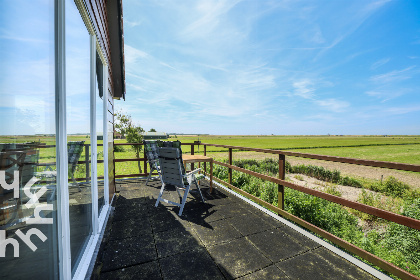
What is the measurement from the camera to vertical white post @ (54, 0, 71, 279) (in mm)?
1182

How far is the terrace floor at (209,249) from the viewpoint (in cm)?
184

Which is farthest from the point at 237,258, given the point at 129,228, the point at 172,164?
the point at 172,164

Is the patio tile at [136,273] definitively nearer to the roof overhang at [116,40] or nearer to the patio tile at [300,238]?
the patio tile at [300,238]

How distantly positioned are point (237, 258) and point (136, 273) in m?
1.11

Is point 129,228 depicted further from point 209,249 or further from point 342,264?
point 342,264

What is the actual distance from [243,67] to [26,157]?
51.5 ft

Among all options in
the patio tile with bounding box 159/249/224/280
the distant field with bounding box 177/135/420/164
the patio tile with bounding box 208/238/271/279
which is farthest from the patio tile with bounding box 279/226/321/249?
the distant field with bounding box 177/135/420/164

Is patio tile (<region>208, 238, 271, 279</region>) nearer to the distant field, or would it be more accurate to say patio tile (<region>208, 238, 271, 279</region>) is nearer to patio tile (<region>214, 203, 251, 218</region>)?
patio tile (<region>214, 203, 251, 218</region>)

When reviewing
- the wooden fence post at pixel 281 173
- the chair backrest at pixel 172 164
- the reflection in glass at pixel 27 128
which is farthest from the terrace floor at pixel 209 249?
the reflection in glass at pixel 27 128

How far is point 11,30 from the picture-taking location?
30.6 inches

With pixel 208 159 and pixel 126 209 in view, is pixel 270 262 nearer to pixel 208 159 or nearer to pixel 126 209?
pixel 208 159

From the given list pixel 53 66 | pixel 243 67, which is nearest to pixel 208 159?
pixel 53 66

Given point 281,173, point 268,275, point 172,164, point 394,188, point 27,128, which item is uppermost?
point 27,128

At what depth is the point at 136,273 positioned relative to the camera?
1838 millimetres
